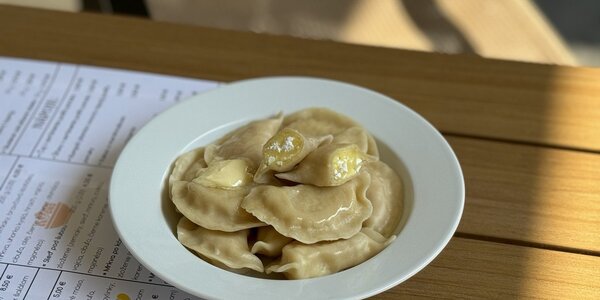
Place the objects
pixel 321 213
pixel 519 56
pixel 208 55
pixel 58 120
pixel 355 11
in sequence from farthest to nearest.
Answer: pixel 355 11 → pixel 519 56 → pixel 208 55 → pixel 58 120 → pixel 321 213

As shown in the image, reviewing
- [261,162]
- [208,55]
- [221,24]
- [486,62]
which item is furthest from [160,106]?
[221,24]

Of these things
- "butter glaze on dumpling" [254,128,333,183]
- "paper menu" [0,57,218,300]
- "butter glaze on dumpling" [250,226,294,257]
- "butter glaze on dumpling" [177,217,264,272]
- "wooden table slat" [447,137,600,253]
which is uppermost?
"wooden table slat" [447,137,600,253]

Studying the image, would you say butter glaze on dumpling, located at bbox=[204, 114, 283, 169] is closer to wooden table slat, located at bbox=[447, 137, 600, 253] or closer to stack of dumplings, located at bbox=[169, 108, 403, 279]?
stack of dumplings, located at bbox=[169, 108, 403, 279]

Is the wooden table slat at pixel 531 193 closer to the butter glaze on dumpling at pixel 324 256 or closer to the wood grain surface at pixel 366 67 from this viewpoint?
the wood grain surface at pixel 366 67

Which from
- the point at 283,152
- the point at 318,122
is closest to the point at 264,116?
the point at 318,122

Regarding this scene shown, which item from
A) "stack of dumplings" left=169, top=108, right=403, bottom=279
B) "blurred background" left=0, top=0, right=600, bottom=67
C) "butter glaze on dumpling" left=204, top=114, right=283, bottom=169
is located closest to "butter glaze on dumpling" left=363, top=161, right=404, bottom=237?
"stack of dumplings" left=169, top=108, right=403, bottom=279

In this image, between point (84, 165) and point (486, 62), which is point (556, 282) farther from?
point (84, 165)
